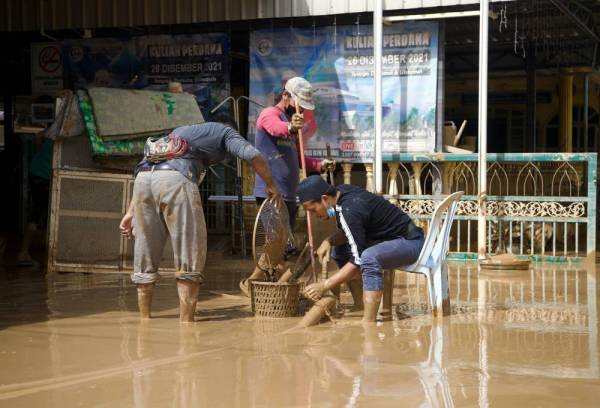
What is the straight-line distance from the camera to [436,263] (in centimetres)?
722

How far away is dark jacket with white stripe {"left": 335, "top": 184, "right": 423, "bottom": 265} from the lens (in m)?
6.75

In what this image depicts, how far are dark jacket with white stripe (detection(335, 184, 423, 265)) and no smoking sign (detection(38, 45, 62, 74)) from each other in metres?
8.51

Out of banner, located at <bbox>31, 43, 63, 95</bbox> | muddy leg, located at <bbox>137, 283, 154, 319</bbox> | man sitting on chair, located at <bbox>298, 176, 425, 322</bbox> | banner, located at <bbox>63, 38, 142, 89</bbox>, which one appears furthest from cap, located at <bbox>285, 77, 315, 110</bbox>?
banner, located at <bbox>31, 43, 63, 95</bbox>

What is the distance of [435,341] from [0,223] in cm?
1259

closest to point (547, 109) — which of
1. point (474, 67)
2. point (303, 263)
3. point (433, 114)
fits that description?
point (474, 67)

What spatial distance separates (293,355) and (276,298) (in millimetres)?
1431

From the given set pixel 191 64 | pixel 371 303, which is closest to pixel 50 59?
pixel 191 64

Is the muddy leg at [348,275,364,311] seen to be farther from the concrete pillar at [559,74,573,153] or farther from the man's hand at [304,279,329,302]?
the concrete pillar at [559,74,573,153]

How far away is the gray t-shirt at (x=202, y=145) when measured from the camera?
268 inches

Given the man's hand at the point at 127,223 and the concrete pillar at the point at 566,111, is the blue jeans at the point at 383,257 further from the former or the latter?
the concrete pillar at the point at 566,111

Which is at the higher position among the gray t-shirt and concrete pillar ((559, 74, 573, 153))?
concrete pillar ((559, 74, 573, 153))

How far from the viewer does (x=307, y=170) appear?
8.38 m

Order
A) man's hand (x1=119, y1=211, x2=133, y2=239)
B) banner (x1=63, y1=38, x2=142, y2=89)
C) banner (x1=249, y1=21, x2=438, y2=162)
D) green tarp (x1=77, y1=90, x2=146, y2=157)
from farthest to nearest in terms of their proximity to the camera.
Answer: banner (x1=63, y1=38, x2=142, y2=89) → banner (x1=249, y1=21, x2=438, y2=162) → green tarp (x1=77, y1=90, x2=146, y2=157) → man's hand (x1=119, y1=211, x2=133, y2=239)

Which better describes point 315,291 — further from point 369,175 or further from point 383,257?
point 369,175
